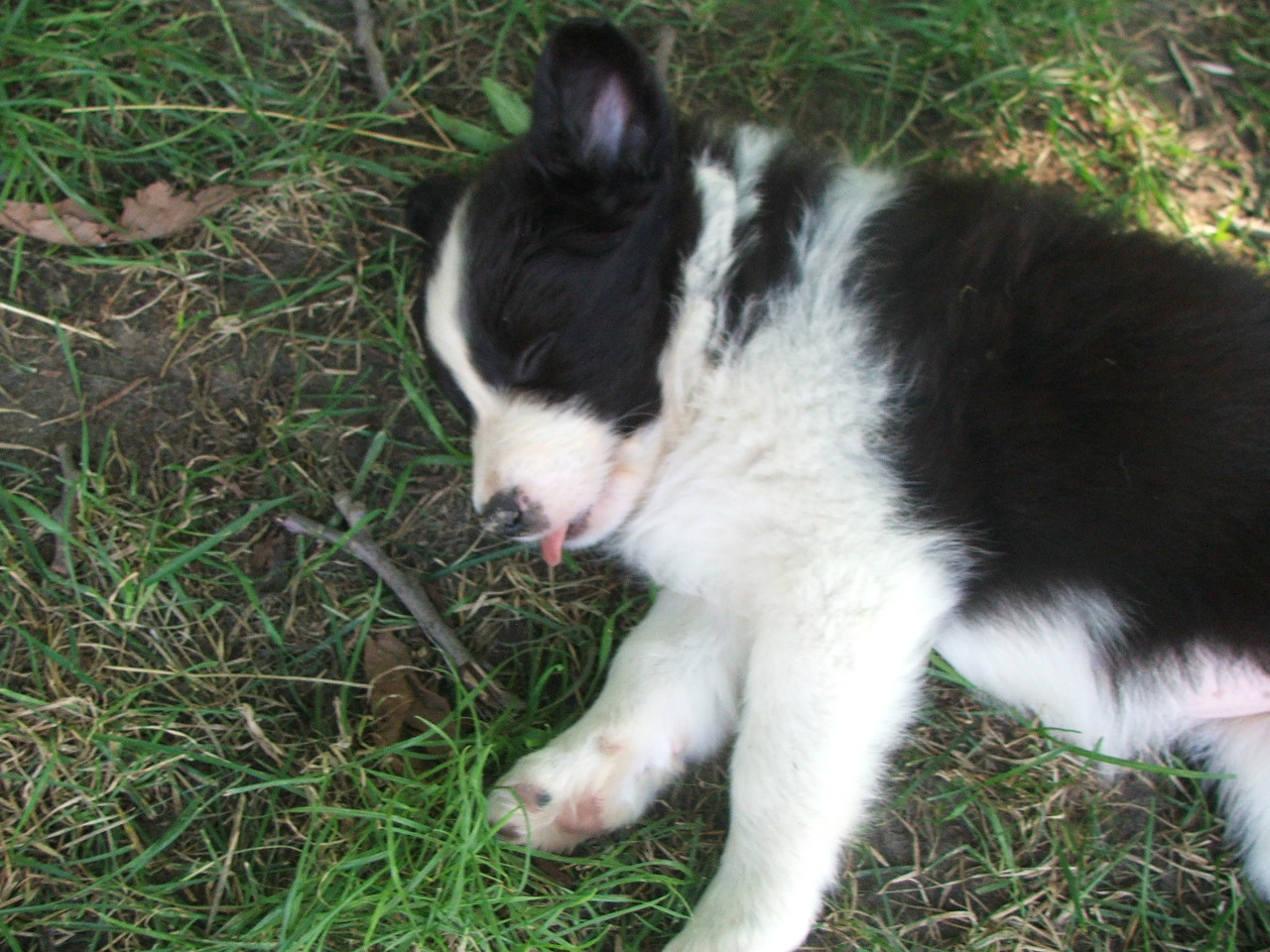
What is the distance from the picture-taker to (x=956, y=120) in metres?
3.35

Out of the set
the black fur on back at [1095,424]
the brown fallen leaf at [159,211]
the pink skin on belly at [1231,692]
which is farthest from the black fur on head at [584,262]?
the pink skin on belly at [1231,692]

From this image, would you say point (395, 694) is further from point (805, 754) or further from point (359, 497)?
point (805, 754)

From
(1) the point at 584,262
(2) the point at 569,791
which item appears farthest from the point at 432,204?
(2) the point at 569,791

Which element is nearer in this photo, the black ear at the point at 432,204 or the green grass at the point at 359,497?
the green grass at the point at 359,497

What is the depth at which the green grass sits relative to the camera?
2.49 metres

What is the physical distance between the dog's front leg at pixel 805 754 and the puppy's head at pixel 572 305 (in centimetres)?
60

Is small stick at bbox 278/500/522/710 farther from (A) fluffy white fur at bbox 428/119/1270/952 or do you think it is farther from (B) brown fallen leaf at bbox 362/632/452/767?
(A) fluffy white fur at bbox 428/119/1270/952

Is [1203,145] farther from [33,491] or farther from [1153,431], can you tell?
[33,491]

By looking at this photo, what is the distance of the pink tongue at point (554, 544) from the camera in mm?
2479

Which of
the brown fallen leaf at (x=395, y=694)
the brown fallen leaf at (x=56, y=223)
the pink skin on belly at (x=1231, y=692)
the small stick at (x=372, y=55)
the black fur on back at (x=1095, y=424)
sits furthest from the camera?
the small stick at (x=372, y=55)

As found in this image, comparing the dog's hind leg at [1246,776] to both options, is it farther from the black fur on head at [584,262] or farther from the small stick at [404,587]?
the small stick at [404,587]

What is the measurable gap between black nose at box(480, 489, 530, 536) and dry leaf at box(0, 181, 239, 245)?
147 centimetres

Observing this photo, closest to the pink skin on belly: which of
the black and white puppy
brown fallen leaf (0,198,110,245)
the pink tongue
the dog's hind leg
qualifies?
the black and white puppy

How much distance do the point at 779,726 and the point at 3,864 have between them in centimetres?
196
